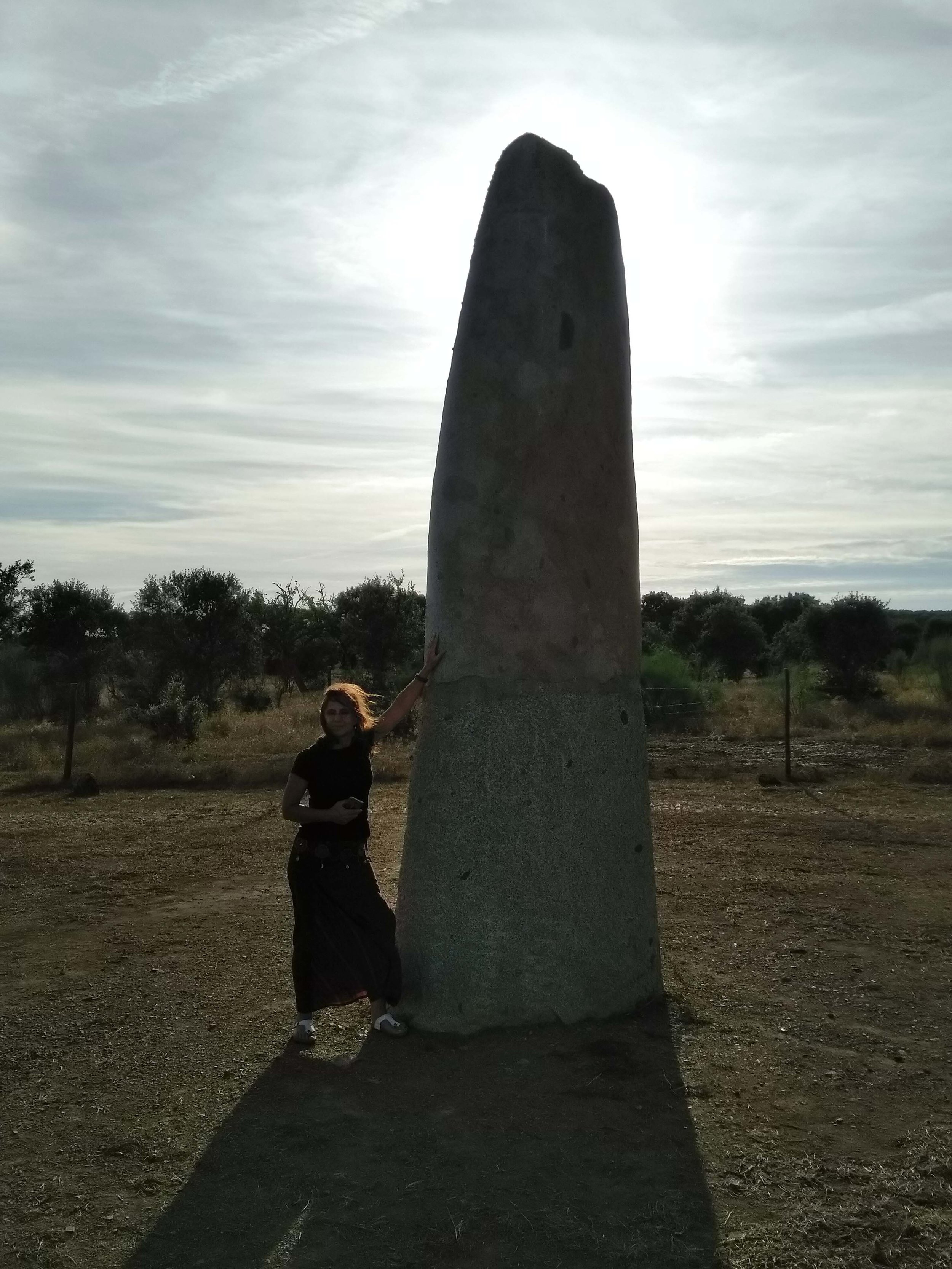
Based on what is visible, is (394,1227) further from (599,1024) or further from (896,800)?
(896,800)

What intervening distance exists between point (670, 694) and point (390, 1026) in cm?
1669

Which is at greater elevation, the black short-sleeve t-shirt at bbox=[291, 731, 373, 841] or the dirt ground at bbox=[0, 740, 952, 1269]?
the black short-sleeve t-shirt at bbox=[291, 731, 373, 841]

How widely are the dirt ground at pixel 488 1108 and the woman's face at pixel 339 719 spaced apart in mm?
1344

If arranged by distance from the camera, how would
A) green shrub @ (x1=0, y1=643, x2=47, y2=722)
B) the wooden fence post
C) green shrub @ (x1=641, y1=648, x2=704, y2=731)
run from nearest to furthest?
the wooden fence post → green shrub @ (x1=641, y1=648, x2=704, y2=731) → green shrub @ (x1=0, y1=643, x2=47, y2=722)

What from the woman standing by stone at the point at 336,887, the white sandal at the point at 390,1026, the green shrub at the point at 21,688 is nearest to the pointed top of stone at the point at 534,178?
the woman standing by stone at the point at 336,887

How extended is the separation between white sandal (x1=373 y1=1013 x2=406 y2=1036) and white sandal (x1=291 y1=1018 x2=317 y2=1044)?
0.90 feet

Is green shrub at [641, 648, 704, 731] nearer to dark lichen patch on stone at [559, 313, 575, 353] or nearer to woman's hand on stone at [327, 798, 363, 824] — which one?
dark lichen patch on stone at [559, 313, 575, 353]

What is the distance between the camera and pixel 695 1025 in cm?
488

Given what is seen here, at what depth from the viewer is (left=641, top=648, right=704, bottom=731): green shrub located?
1923 centimetres

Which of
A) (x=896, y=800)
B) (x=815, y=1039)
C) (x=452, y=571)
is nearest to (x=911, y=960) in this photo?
(x=815, y=1039)

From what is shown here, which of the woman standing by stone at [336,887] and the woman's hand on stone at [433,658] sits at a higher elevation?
the woman's hand on stone at [433,658]

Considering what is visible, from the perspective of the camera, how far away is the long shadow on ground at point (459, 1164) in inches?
126

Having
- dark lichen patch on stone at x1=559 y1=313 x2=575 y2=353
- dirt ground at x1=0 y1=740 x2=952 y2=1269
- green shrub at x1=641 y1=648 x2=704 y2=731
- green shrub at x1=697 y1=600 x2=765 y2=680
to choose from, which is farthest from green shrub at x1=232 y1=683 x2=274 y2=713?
dark lichen patch on stone at x1=559 y1=313 x2=575 y2=353

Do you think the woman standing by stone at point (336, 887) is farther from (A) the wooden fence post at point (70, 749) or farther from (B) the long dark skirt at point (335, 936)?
(A) the wooden fence post at point (70, 749)
